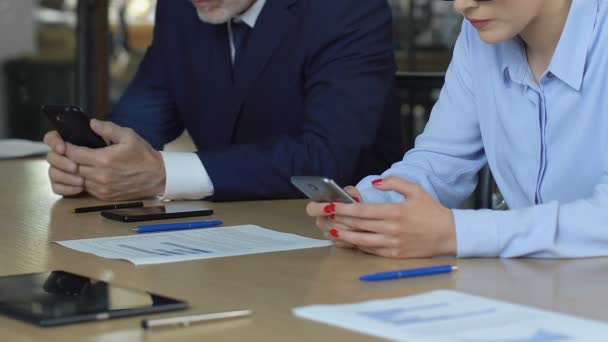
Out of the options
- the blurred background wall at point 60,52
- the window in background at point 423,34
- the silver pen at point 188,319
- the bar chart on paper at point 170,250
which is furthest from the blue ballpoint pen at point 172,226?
the blurred background wall at point 60,52

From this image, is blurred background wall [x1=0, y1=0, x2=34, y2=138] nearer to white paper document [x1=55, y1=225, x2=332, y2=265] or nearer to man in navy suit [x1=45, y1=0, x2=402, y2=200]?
man in navy suit [x1=45, y1=0, x2=402, y2=200]

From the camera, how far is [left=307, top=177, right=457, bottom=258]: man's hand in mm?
1737

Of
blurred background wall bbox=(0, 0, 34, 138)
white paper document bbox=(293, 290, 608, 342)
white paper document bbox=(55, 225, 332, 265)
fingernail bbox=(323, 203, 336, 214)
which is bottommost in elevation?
white paper document bbox=(55, 225, 332, 265)

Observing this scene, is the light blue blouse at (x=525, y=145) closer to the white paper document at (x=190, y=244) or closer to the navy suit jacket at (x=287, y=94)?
the white paper document at (x=190, y=244)

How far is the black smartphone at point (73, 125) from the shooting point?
2.40 m

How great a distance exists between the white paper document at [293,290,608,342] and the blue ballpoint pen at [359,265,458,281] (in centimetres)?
12

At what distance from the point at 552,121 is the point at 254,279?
0.69 meters

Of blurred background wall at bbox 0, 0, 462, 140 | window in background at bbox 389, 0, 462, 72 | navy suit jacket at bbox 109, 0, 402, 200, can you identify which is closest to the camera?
navy suit jacket at bbox 109, 0, 402, 200

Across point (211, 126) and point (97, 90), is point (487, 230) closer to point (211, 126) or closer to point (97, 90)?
point (211, 126)

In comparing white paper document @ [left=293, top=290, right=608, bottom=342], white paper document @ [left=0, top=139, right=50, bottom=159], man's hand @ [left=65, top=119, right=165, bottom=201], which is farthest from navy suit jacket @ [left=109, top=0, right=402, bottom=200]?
white paper document @ [left=293, top=290, right=608, bottom=342]

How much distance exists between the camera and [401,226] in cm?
175

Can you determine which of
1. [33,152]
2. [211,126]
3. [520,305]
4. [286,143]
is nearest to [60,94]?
[33,152]

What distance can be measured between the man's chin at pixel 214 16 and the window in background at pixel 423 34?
2468mm

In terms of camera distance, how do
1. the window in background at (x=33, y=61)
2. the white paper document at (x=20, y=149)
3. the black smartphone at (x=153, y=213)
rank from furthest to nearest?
the window in background at (x=33, y=61)
the white paper document at (x=20, y=149)
the black smartphone at (x=153, y=213)
